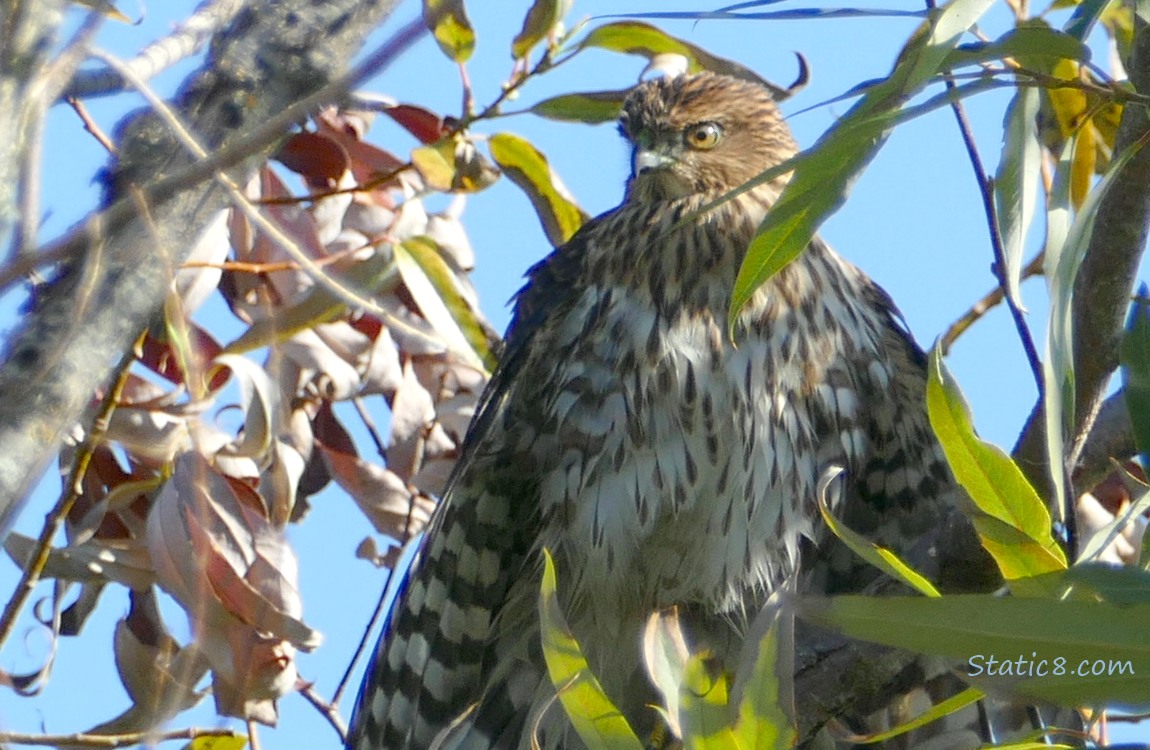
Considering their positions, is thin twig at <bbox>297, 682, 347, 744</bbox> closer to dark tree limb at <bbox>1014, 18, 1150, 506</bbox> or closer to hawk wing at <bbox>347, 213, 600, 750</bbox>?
hawk wing at <bbox>347, 213, 600, 750</bbox>

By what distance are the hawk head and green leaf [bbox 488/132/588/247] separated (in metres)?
0.17

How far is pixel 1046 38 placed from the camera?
1.84m

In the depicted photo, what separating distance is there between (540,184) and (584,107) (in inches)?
8.1

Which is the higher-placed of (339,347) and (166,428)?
(339,347)

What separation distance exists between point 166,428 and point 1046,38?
1.58m

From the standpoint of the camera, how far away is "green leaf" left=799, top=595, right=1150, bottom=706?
5.00 ft

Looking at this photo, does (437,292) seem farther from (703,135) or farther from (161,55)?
(161,55)

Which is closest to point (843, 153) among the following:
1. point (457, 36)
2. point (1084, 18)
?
point (1084, 18)

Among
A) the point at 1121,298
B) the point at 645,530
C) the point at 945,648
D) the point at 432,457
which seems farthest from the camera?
the point at 432,457

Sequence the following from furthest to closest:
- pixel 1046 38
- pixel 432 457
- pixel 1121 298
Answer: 1. pixel 432 457
2. pixel 1121 298
3. pixel 1046 38

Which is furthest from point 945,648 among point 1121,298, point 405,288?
point 405,288

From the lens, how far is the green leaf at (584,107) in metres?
2.98

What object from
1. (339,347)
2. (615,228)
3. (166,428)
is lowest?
(166,428)

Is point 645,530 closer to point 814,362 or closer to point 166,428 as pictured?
point 814,362
